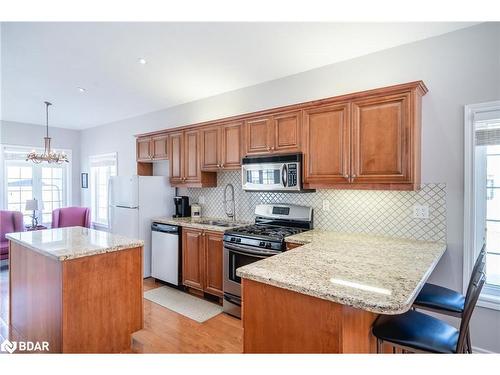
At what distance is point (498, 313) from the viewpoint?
2188 mm

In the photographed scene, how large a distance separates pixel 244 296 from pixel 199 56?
97.6 inches

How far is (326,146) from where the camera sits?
8.88 feet

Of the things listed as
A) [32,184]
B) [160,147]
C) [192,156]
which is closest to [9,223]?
[32,184]

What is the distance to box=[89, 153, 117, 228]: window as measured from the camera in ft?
19.2

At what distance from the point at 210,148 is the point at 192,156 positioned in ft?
1.21

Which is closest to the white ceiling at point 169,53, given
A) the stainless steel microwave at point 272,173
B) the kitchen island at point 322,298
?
the stainless steel microwave at point 272,173

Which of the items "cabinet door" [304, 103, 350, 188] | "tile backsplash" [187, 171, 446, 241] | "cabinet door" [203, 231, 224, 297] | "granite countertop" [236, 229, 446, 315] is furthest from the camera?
"cabinet door" [203, 231, 224, 297]

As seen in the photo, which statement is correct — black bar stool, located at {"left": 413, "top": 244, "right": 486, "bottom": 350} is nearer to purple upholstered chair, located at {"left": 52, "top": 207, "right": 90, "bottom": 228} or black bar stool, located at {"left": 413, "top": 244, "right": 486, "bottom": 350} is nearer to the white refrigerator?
the white refrigerator

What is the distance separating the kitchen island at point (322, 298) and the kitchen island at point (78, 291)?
1238 mm

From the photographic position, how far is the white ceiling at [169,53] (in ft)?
8.09

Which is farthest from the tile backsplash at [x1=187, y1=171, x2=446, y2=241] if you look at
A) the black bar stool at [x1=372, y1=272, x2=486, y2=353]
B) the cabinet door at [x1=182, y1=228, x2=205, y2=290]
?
the black bar stool at [x1=372, y1=272, x2=486, y2=353]

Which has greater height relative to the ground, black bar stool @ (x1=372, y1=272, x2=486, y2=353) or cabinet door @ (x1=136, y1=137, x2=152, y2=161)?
cabinet door @ (x1=136, y1=137, x2=152, y2=161)

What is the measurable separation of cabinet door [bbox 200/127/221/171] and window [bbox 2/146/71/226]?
423cm

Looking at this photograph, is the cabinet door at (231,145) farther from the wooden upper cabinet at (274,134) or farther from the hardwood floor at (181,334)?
the hardwood floor at (181,334)
